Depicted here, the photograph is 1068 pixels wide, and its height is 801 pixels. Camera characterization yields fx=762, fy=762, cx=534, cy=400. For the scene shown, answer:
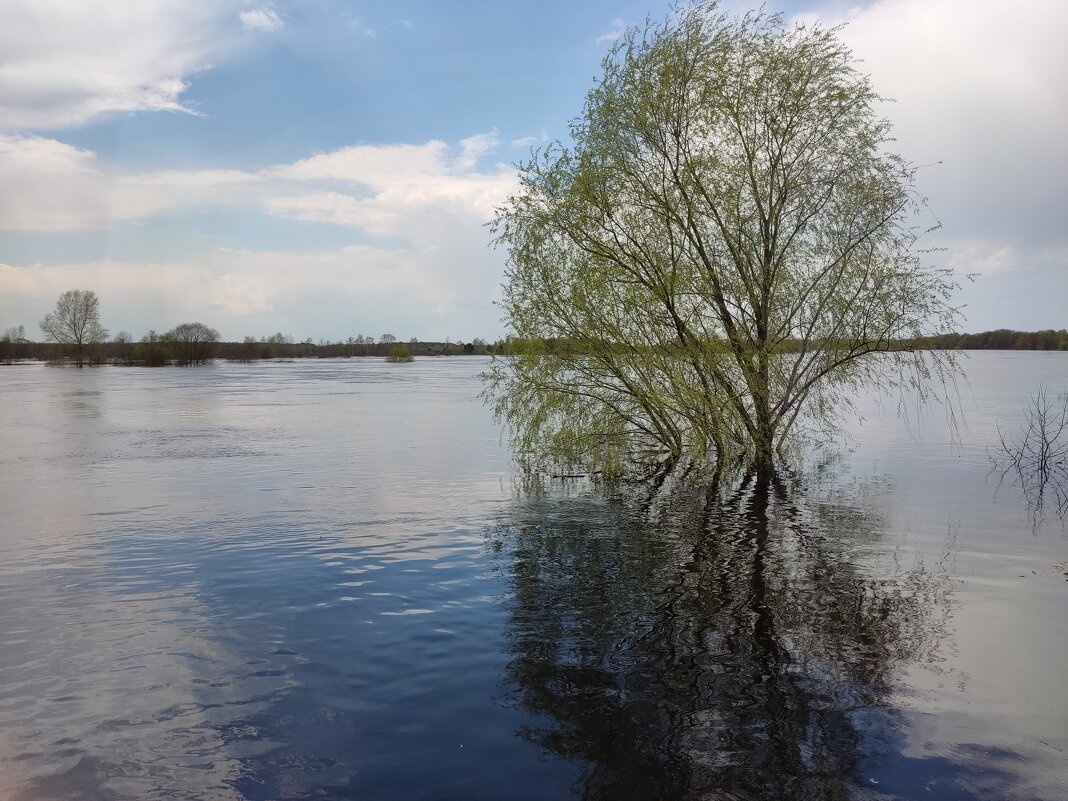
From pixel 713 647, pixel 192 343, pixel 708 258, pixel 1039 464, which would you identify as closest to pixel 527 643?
pixel 713 647

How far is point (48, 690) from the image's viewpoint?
7434mm

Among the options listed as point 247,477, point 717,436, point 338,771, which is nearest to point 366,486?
point 247,477

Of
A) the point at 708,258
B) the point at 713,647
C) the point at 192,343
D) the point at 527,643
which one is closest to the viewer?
the point at 713,647

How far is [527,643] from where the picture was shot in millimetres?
8742

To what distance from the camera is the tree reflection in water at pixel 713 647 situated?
628 centimetres

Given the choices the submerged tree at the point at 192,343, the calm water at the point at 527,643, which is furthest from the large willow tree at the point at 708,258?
the submerged tree at the point at 192,343

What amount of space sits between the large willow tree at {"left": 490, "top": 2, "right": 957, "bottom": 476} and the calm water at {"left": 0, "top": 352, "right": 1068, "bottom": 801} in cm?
308

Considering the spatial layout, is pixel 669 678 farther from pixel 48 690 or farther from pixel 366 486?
pixel 366 486

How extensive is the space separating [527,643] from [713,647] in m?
2.11

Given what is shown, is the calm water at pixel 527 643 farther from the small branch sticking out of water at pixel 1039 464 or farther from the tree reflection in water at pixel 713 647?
the small branch sticking out of water at pixel 1039 464

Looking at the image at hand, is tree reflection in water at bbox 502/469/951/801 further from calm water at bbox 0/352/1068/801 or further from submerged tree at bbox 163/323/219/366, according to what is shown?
submerged tree at bbox 163/323/219/366

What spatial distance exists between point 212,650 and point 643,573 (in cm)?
601

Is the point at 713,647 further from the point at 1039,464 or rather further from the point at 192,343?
the point at 192,343

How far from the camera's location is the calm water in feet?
20.4
